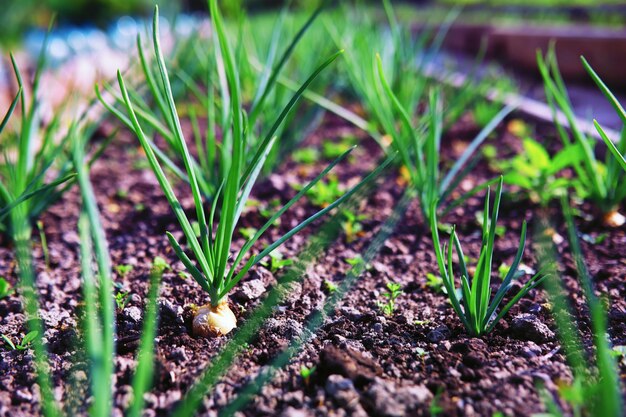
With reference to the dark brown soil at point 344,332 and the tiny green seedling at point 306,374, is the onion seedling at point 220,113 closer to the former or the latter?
the dark brown soil at point 344,332

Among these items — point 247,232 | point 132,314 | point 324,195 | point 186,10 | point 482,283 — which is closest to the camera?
point 482,283

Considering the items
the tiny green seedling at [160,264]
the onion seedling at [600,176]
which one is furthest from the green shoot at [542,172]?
the tiny green seedling at [160,264]

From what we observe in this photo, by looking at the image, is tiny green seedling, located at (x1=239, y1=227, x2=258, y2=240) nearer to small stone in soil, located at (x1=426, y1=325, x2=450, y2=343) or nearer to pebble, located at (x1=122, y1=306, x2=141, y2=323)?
pebble, located at (x1=122, y1=306, x2=141, y2=323)

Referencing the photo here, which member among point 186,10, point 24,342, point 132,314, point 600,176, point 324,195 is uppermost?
point 186,10

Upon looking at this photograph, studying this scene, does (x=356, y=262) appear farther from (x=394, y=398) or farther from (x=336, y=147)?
(x=336, y=147)

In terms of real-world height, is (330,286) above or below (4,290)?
above

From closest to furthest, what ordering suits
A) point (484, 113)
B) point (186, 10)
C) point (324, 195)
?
point (324, 195) → point (484, 113) → point (186, 10)

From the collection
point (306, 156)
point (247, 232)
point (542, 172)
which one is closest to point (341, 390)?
point (247, 232)
